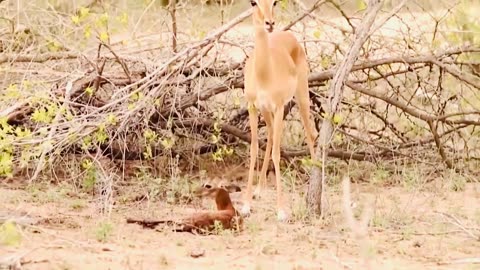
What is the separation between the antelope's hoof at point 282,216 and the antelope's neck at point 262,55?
0.90 meters

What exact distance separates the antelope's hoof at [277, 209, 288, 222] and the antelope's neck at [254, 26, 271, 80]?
2.96 ft

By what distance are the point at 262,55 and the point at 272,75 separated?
0.56ft

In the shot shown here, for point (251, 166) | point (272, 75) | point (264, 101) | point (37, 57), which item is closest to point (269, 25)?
A: point (272, 75)

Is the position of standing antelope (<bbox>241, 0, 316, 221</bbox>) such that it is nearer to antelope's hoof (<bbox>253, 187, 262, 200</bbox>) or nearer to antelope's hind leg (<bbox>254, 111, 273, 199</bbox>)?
antelope's hind leg (<bbox>254, 111, 273, 199</bbox>)

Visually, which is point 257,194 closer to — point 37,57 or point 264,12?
point 264,12

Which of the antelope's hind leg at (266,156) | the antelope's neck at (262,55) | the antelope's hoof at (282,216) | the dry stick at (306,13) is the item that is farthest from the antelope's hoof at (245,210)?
the dry stick at (306,13)

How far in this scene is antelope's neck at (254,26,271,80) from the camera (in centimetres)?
579

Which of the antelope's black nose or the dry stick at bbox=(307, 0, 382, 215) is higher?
the antelope's black nose

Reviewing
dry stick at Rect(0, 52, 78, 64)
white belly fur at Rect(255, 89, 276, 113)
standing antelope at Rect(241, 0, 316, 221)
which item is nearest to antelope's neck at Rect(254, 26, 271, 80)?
standing antelope at Rect(241, 0, 316, 221)

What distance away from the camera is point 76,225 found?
5.36m

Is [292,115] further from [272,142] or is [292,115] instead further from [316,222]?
[316,222]

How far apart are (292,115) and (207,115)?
92 cm

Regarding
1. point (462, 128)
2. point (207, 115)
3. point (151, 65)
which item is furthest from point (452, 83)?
point (151, 65)

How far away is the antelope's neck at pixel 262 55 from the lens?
5.79m
